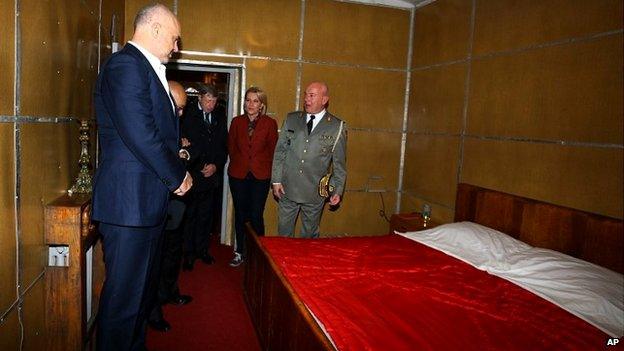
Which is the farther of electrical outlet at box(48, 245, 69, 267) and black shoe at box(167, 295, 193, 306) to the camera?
black shoe at box(167, 295, 193, 306)

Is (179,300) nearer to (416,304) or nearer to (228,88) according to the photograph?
(416,304)

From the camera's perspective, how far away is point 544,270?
2.57 meters

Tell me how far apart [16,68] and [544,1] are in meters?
3.39

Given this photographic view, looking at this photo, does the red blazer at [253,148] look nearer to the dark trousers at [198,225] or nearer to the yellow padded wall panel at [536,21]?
the dark trousers at [198,225]

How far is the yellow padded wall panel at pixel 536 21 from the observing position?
9.02 ft

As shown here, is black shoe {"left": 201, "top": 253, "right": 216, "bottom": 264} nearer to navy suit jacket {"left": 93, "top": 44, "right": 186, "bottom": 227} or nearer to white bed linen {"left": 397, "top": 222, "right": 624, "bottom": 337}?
white bed linen {"left": 397, "top": 222, "right": 624, "bottom": 337}

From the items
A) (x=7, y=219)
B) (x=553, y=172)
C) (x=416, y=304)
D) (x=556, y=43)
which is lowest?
(x=416, y=304)

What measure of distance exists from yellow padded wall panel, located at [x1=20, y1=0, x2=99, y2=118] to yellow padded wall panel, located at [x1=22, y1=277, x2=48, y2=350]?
2.65ft

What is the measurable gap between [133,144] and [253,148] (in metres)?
Result: 2.37

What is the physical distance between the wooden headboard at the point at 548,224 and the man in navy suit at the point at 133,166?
8.01 ft

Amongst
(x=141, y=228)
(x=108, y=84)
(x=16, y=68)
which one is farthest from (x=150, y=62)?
(x=141, y=228)

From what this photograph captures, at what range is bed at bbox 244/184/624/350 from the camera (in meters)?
1.87

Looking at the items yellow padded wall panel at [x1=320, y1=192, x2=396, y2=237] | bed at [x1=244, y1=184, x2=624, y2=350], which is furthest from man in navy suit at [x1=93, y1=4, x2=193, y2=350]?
yellow padded wall panel at [x1=320, y1=192, x2=396, y2=237]

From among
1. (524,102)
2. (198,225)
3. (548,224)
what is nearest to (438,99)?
(524,102)
